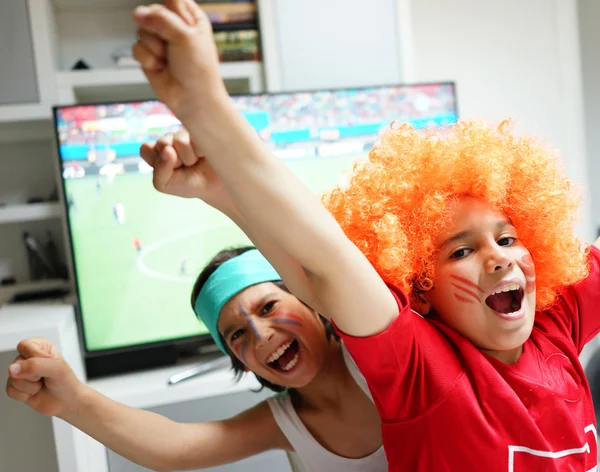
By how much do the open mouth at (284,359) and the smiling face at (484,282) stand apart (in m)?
0.28

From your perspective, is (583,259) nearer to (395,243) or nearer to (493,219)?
(493,219)

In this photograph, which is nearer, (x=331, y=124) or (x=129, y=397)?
(x=129, y=397)

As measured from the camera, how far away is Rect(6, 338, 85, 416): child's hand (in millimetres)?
774

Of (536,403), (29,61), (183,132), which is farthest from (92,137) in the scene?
(536,403)

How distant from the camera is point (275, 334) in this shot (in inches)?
38.3

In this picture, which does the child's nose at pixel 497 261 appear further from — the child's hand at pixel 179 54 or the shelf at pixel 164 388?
the shelf at pixel 164 388

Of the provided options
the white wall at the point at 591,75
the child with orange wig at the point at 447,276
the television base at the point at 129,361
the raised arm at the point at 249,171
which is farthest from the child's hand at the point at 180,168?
the white wall at the point at 591,75

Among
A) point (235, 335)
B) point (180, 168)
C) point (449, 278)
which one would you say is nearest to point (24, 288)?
point (235, 335)

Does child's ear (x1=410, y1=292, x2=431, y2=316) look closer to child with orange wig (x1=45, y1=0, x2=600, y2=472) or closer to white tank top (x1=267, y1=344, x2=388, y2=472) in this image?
child with orange wig (x1=45, y1=0, x2=600, y2=472)

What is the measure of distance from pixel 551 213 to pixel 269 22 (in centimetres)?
135

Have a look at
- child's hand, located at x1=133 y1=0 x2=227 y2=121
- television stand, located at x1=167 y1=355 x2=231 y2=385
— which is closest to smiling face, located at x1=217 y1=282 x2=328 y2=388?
child's hand, located at x1=133 y1=0 x2=227 y2=121

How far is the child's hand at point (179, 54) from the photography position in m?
0.45

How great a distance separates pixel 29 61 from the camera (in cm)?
178

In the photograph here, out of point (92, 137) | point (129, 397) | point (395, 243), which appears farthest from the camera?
point (92, 137)
